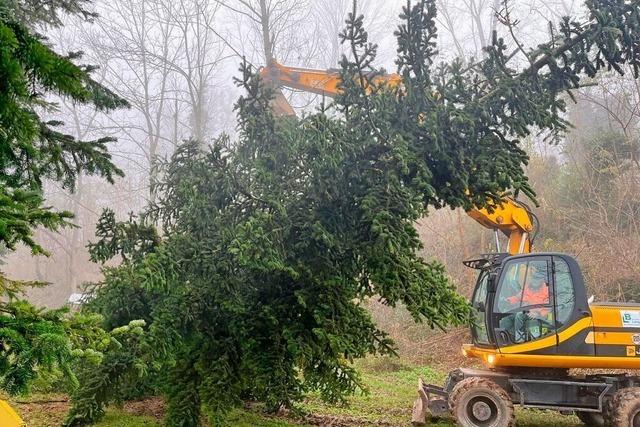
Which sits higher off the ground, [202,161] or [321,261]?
[202,161]

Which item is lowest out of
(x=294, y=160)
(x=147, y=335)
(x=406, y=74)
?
(x=147, y=335)

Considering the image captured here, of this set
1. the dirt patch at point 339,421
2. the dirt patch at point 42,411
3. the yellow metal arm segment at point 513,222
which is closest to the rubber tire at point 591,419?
the yellow metal arm segment at point 513,222

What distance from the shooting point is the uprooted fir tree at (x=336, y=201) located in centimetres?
495

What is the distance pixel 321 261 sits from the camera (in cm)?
536

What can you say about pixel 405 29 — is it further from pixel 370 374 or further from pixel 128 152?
pixel 128 152

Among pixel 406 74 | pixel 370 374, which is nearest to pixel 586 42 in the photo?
pixel 406 74

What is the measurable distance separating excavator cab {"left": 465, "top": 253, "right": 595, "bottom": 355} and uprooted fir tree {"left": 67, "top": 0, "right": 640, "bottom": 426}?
6.62 feet

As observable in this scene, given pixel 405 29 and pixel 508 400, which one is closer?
pixel 405 29

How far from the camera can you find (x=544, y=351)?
21.9 feet

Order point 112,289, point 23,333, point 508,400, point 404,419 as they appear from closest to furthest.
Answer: point 23,333, point 112,289, point 508,400, point 404,419

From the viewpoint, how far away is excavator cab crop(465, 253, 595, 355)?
6.67 meters

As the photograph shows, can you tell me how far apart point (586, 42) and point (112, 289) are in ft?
17.3

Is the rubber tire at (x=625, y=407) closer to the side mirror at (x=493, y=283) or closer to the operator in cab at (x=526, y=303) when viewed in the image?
the operator in cab at (x=526, y=303)

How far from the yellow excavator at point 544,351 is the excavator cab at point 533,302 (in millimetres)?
11
